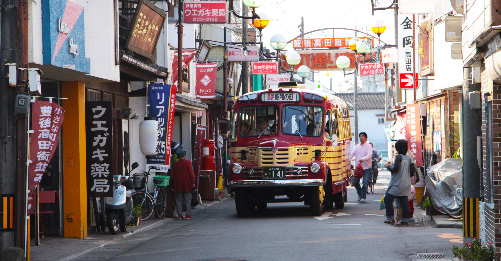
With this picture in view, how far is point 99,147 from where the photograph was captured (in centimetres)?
1597

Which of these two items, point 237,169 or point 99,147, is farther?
point 237,169

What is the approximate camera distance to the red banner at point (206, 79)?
29.1 metres

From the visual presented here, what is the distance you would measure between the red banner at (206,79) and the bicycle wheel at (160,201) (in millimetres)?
9421

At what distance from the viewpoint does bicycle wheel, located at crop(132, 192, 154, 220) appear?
63.4ft

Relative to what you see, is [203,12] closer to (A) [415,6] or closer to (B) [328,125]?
(B) [328,125]

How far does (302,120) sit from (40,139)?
9.10 metres

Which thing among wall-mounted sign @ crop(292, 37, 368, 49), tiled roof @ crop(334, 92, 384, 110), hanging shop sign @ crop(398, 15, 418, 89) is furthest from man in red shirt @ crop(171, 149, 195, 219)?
tiled roof @ crop(334, 92, 384, 110)

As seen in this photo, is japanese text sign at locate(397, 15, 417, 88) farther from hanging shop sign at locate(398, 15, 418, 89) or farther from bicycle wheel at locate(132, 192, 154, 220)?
bicycle wheel at locate(132, 192, 154, 220)

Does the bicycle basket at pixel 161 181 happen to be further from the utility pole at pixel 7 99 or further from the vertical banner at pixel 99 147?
the utility pole at pixel 7 99

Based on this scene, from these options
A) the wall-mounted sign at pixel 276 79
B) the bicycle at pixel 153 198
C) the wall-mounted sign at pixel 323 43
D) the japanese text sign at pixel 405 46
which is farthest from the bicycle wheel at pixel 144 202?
the wall-mounted sign at pixel 323 43

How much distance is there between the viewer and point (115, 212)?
16266mm

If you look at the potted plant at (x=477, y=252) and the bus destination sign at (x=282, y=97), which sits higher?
the bus destination sign at (x=282, y=97)

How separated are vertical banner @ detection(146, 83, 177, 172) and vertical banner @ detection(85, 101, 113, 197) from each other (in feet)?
13.5

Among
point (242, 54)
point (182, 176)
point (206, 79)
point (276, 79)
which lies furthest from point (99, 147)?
point (276, 79)
